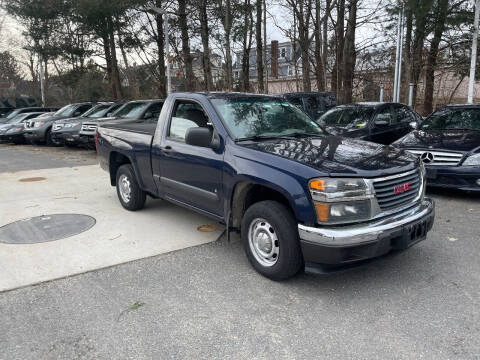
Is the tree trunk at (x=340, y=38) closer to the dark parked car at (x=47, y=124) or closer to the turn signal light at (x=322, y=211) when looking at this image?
the dark parked car at (x=47, y=124)

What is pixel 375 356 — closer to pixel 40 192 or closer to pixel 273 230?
pixel 273 230

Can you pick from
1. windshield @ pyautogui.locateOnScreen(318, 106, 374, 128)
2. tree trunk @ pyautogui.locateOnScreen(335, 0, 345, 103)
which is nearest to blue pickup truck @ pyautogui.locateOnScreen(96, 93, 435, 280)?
windshield @ pyautogui.locateOnScreen(318, 106, 374, 128)

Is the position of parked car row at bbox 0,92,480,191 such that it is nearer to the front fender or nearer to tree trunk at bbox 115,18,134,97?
the front fender

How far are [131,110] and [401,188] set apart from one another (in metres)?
9.37

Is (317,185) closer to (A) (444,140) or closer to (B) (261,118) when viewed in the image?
(B) (261,118)

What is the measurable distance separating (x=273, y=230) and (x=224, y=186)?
0.76 m

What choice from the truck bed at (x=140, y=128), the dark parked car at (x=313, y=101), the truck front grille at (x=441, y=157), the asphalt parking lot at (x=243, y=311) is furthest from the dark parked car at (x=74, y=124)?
the asphalt parking lot at (x=243, y=311)

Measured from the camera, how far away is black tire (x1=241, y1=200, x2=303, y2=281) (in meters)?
3.42

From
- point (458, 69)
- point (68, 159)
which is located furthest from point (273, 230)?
point (458, 69)

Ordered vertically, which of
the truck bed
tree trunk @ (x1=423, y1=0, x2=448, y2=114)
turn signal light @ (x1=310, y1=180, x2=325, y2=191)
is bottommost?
turn signal light @ (x1=310, y1=180, x2=325, y2=191)

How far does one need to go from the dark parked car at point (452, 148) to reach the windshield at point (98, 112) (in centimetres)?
1078

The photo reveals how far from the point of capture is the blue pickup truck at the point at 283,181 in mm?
3219

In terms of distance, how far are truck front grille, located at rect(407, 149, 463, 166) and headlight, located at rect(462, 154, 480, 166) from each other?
0.10 metres

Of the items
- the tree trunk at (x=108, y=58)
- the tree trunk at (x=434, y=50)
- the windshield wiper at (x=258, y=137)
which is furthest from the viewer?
the tree trunk at (x=108, y=58)
